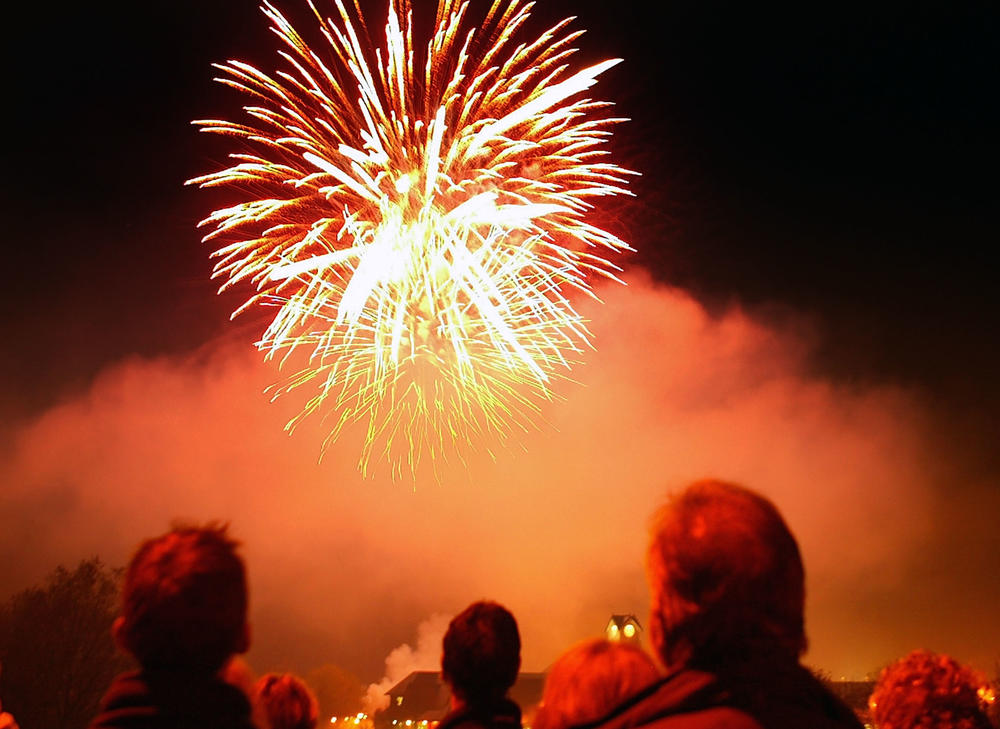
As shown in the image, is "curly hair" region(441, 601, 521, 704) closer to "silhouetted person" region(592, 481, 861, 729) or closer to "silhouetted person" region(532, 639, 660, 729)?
"silhouetted person" region(532, 639, 660, 729)

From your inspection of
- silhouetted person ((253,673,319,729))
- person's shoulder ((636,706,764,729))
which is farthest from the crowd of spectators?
silhouetted person ((253,673,319,729))

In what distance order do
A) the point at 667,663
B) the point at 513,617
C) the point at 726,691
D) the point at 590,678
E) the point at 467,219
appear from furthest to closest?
1. the point at 467,219
2. the point at 513,617
3. the point at 590,678
4. the point at 667,663
5. the point at 726,691

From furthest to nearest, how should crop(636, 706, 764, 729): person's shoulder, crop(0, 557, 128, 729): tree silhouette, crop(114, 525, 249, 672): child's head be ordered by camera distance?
1. crop(0, 557, 128, 729): tree silhouette
2. crop(114, 525, 249, 672): child's head
3. crop(636, 706, 764, 729): person's shoulder

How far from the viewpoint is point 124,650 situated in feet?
8.48

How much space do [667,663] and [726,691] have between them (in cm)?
27

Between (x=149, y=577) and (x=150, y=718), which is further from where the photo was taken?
(x=149, y=577)

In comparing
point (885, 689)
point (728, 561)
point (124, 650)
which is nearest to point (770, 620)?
point (728, 561)

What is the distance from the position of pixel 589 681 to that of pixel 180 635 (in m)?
1.57

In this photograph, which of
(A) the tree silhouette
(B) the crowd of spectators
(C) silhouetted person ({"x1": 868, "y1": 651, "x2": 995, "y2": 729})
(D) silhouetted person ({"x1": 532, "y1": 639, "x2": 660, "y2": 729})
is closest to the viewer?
(B) the crowd of spectators

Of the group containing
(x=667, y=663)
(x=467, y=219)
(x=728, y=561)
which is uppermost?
(x=467, y=219)

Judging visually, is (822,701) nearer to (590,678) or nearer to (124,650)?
(590,678)

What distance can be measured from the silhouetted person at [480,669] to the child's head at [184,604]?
1267 mm

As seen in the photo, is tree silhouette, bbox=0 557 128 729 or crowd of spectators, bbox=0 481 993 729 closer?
crowd of spectators, bbox=0 481 993 729

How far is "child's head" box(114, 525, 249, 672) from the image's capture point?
2.49 m
